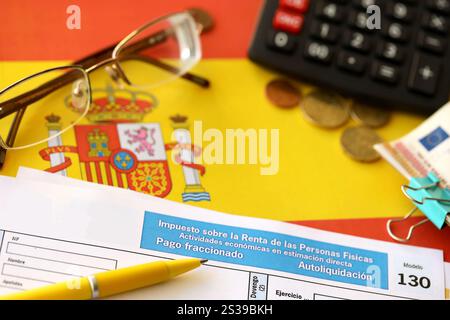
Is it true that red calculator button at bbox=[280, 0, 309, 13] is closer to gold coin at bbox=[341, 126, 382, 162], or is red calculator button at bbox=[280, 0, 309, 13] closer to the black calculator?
the black calculator

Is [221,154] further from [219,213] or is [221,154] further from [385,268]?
[385,268]

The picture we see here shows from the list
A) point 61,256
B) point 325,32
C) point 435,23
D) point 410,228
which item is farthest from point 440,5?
point 61,256

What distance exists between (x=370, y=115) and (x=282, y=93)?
0.30 ft

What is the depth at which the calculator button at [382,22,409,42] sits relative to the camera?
614 millimetres

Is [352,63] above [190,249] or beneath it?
above

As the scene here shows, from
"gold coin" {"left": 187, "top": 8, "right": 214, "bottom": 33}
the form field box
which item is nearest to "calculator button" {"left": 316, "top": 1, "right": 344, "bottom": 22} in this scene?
"gold coin" {"left": 187, "top": 8, "right": 214, "bottom": 33}

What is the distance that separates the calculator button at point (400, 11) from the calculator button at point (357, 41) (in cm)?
4

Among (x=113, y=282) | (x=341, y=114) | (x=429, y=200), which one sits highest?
(x=341, y=114)

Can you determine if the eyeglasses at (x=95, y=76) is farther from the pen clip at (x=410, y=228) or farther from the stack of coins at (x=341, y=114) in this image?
the pen clip at (x=410, y=228)

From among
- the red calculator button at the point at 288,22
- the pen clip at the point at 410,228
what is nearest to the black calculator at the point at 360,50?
the red calculator button at the point at 288,22

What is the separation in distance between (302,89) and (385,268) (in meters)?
0.20

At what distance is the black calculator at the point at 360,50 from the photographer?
61cm

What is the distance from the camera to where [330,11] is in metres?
0.61

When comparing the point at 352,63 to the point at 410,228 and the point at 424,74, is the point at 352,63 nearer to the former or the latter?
the point at 424,74
